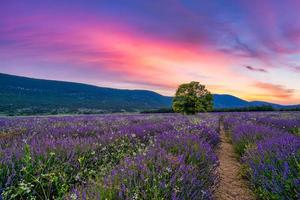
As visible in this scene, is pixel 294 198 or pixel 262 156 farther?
pixel 262 156

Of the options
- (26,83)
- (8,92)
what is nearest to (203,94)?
(8,92)

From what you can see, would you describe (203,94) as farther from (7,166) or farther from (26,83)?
(26,83)

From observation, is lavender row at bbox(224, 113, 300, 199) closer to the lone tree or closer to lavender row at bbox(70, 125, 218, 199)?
lavender row at bbox(70, 125, 218, 199)

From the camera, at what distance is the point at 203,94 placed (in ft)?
120

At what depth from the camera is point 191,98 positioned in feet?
114

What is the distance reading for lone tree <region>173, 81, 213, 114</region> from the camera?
3462 cm

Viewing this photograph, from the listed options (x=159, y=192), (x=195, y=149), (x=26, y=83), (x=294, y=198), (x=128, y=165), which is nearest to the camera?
(x=159, y=192)

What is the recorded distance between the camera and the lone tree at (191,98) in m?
34.6

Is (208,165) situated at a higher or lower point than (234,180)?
higher

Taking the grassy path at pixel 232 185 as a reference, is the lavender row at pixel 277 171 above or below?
above

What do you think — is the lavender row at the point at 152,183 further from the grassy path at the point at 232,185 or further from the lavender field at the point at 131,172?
the grassy path at the point at 232,185

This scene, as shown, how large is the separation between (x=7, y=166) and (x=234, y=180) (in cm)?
382

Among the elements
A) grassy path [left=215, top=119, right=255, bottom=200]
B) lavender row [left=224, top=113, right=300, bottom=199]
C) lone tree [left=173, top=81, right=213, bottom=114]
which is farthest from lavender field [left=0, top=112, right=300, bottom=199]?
lone tree [left=173, top=81, right=213, bottom=114]

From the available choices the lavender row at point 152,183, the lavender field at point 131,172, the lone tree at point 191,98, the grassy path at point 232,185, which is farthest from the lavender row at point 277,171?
the lone tree at point 191,98
